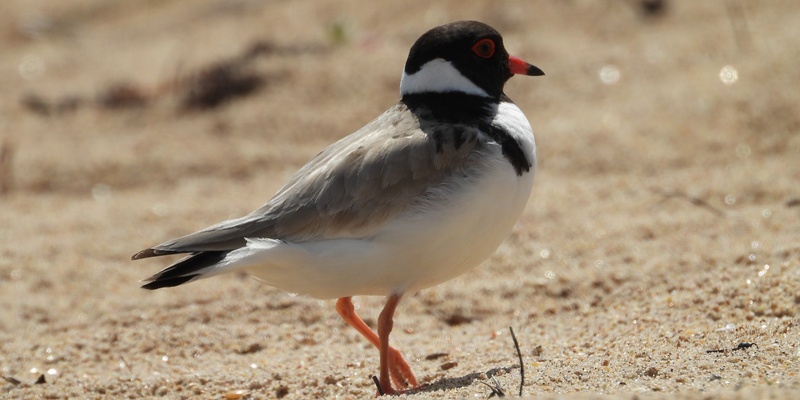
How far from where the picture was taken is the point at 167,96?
9984mm

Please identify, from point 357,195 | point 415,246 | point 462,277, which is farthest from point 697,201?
point 357,195

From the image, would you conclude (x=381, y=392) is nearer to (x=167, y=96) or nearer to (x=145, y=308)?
(x=145, y=308)

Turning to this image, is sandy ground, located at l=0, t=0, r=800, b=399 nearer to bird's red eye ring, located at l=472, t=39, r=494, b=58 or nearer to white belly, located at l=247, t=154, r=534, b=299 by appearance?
white belly, located at l=247, t=154, r=534, b=299

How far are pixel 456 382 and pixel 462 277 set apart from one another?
196 centimetres

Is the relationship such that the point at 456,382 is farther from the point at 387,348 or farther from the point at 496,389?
the point at 496,389

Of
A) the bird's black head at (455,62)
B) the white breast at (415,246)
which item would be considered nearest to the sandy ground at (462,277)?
the white breast at (415,246)

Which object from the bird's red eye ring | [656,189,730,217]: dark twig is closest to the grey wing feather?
the bird's red eye ring

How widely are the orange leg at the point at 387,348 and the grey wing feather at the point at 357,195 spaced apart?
42 cm

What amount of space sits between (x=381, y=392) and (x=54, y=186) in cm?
517

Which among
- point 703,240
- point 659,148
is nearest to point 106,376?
point 703,240

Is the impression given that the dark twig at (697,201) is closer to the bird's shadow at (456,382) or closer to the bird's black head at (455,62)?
the bird's black head at (455,62)

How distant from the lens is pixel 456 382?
4473 mm

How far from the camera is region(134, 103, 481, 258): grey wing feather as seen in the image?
4574 millimetres

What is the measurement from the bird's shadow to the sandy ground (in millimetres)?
28
